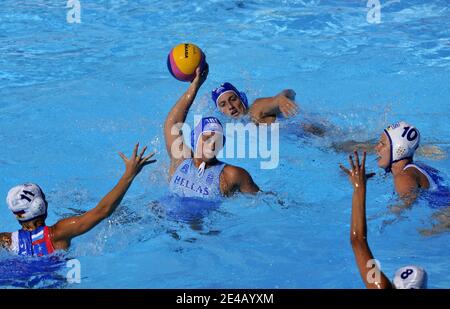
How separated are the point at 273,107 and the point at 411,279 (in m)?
3.90

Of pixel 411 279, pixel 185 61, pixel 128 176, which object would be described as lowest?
pixel 411 279

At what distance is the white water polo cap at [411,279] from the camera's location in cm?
372

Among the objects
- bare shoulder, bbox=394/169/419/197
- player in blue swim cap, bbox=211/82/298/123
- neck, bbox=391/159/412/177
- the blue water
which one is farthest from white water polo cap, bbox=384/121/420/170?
player in blue swim cap, bbox=211/82/298/123

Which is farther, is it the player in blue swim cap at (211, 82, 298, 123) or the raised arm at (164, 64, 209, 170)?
the player in blue swim cap at (211, 82, 298, 123)

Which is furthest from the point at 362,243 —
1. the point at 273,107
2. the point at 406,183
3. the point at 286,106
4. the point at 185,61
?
the point at 273,107

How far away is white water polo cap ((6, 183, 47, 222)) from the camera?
489cm

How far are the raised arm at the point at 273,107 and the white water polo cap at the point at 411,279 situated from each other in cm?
357

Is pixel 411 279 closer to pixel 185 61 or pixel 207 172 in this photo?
pixel 207 172

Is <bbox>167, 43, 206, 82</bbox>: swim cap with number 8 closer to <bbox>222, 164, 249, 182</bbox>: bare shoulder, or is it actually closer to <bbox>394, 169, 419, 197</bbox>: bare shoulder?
<bbox>222, 164, 249, 182</bbox>: bare shoulder

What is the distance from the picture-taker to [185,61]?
6258 mm

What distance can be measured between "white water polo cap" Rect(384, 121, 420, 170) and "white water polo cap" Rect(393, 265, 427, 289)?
7.59ft

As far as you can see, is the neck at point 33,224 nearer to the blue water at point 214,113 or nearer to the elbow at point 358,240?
the blue water at point 214,113

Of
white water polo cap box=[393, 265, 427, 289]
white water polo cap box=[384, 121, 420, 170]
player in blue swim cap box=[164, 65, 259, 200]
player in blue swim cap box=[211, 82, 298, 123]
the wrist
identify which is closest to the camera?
white water polo cap box=[393, 265, 427, 289]
